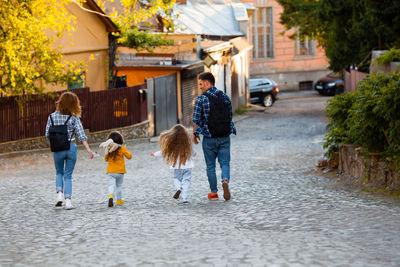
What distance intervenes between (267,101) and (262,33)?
11.6 meters

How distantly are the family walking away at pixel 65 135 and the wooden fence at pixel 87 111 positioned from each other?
929 cm

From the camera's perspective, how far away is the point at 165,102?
991 inches

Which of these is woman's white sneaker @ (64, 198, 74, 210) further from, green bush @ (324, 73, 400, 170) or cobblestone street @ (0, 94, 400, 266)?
green bush @ (324, 73, 400, 170)

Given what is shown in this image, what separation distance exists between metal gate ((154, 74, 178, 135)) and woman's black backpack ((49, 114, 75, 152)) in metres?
14.7

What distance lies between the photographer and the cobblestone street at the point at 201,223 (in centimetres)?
625

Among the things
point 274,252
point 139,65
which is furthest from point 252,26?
point 274,252

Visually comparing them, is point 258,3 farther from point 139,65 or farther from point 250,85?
point 139,65

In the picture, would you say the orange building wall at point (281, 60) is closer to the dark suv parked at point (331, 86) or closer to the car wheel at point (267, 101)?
the dark suv parked at point (331, 86)

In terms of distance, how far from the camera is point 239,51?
36.1 metres

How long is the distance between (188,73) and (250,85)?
13159mm

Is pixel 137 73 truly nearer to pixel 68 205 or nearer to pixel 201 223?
pixel 68 205

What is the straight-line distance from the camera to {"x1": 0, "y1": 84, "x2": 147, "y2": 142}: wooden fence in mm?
18750

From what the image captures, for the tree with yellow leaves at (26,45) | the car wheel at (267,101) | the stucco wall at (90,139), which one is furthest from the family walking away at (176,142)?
the car wheel at (267,101)

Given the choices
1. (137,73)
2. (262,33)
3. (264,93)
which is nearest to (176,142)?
(137,73)
